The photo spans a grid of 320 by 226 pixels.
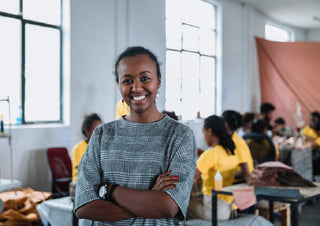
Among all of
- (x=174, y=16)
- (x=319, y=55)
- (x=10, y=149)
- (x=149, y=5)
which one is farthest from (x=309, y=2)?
(x=10, y=149)

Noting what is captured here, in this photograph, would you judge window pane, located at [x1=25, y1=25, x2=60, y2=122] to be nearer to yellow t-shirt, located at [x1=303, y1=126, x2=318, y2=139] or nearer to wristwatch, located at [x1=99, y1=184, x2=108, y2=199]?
wristwatch, located at [x1=99, y1=184, x2=108, y2=199]

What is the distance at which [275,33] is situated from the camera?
425 inches

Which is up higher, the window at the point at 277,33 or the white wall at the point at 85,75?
the window at the point at 277,33

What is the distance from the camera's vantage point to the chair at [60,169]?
4.62 metres

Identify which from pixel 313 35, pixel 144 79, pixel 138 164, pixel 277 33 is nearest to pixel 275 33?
pixel 277 33

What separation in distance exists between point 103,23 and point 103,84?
83 cm

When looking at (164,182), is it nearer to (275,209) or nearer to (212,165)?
(212,165)

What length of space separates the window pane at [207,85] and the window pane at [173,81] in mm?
818

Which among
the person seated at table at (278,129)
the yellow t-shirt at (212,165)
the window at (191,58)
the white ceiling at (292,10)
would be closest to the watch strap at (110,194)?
the yellow t-shirt at (212,165)

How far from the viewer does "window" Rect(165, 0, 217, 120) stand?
7160 mm

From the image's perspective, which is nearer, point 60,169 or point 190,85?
point 60,169

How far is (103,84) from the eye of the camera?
18.4ft

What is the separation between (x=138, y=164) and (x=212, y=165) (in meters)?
1.77

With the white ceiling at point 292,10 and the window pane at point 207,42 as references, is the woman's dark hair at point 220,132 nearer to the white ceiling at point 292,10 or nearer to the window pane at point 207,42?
the window pane at point 207,42
